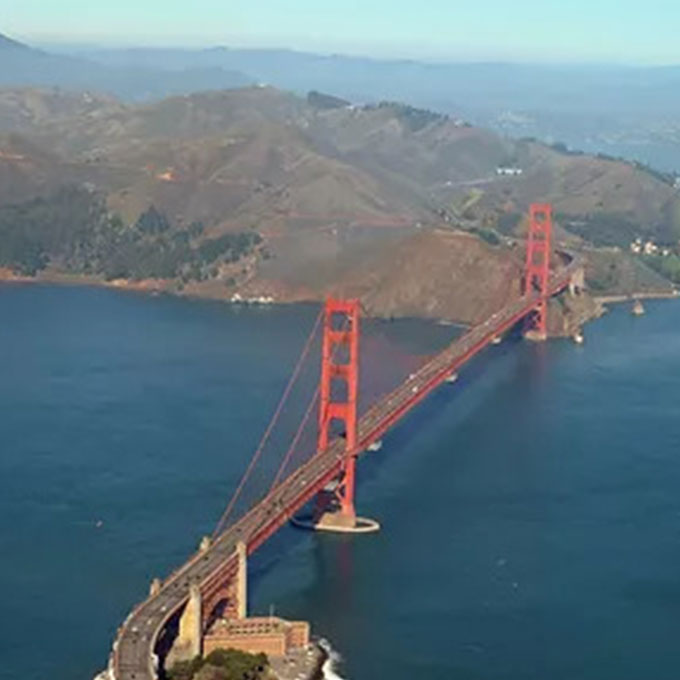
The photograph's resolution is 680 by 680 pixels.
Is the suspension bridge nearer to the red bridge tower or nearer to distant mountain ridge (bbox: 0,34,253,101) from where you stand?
the red bridge tower

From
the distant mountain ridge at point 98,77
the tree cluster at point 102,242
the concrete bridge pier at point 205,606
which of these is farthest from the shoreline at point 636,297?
the distant mountain ridge at point 98,77

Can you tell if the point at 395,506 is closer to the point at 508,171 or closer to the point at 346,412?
the point at 346,412

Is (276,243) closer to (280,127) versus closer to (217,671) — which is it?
(280,127)

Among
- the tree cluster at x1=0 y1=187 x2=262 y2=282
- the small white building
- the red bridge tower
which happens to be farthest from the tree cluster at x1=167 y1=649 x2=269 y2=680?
the small white building

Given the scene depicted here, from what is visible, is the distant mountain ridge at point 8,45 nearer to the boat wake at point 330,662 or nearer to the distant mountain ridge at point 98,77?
the distant mountain ridge at point 98,77

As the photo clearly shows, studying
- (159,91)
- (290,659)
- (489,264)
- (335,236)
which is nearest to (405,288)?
(489,264)

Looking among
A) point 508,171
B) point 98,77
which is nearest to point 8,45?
point 98,77
